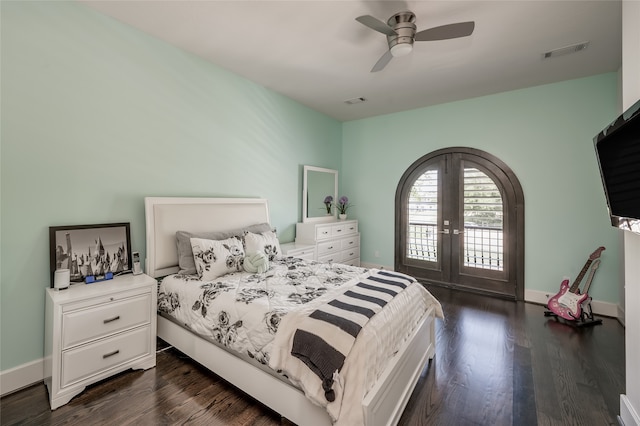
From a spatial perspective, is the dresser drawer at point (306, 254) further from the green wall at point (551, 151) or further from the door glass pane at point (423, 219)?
the green wall at point (551, 151)

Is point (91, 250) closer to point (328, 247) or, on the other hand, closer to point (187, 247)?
point (187, 247)

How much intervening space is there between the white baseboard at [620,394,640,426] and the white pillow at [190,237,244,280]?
2.81 meters

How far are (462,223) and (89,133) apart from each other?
4.51m

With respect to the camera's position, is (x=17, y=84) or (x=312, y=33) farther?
(x=312, y=33)

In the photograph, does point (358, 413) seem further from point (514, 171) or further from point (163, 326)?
point (514, 171)

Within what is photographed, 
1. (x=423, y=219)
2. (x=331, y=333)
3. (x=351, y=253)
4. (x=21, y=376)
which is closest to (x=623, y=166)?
(x=331, y=333)

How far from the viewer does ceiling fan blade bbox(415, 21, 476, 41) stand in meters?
2.03

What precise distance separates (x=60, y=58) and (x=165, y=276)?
1.95 m

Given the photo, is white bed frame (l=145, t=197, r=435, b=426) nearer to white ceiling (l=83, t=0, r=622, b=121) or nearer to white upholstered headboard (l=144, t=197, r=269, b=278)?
white upholstered headboard (l=144, t=197, r=269, b=278)

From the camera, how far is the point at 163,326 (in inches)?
97.3

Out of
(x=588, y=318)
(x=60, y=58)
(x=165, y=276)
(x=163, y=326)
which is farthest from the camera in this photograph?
(x=588, y=318)

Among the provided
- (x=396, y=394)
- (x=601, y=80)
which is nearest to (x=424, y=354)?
(x=396, y=394)

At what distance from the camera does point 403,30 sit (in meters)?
2.17

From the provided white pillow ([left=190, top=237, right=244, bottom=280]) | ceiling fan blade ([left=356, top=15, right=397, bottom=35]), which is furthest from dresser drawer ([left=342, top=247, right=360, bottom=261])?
ceiling fan blade ([left=356, top=15, right=397, bottom=35])
